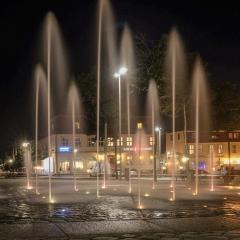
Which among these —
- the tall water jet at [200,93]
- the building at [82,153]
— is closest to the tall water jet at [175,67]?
the tall water jet at [200,93]

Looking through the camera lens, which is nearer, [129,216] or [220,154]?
[129,216]

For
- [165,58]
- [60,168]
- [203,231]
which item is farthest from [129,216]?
[60,168]

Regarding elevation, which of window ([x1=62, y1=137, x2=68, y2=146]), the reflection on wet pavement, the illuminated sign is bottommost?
the reflection on wet pavement

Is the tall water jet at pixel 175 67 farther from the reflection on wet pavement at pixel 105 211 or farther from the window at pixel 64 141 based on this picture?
the window at pixel 64 141

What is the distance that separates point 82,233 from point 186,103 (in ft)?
112

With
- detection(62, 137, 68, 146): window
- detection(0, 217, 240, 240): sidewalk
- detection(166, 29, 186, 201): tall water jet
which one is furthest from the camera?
detection(62, 137, 68, 146): window

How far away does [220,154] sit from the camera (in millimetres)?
106938

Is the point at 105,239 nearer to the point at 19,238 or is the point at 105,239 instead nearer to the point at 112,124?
the point at 19,238

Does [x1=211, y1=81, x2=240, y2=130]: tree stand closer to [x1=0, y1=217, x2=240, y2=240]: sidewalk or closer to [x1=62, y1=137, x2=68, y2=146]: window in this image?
[x1=0, y1=217, x2=240, y2=240]: sidewalk

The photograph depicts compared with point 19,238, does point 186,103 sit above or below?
above

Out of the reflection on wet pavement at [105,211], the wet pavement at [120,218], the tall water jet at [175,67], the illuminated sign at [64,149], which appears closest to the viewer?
the wet pavement at [120,218]

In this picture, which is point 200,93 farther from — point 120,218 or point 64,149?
point 64,149

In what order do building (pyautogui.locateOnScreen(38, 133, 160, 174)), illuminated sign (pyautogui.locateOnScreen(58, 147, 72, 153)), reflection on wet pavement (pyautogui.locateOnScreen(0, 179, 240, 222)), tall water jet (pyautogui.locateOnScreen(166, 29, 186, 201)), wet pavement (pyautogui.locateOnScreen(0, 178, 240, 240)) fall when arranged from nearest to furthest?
wet pavement (pyautogui.locateOnScreen(0, 178, 240, 240)) → reflection on wet pavement (pyautogui.locateOnScreen(0, 179, 240, 222)) → tall water jet (pyautogui.locateOnScreen(166, 29, 186, 201)) → building (pyautogui.locateOnScreen(38, 133, 160, 174)) → illuminated sign (pyautogui.locateOnScreen(58, 147, 72, 153))

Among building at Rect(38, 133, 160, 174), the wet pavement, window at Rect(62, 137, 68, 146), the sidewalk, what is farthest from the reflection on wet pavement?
window at Rect(62, 137, 68, 146)
